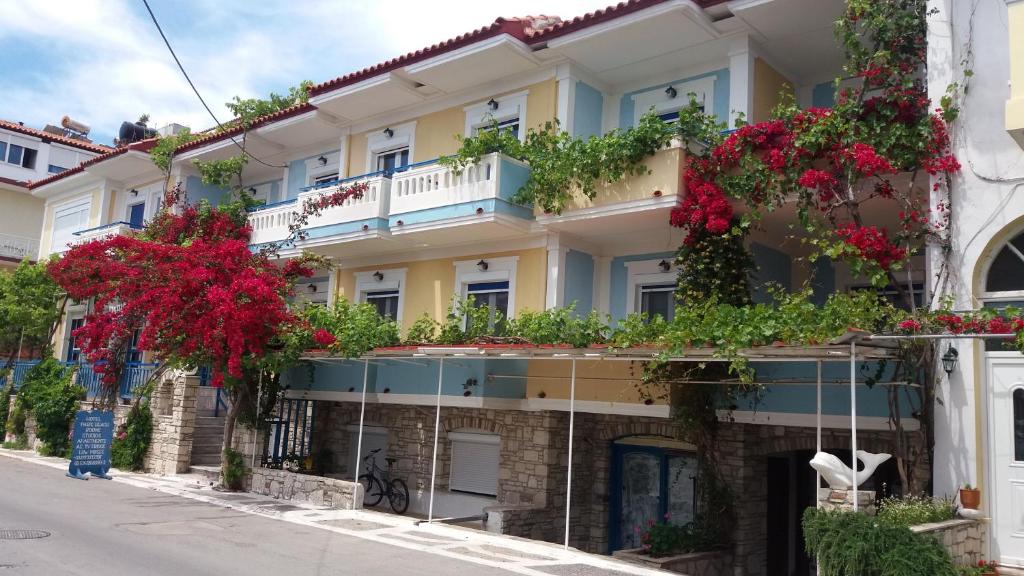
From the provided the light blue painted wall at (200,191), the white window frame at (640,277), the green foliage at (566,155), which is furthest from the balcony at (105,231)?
the white window frame at (640,277)

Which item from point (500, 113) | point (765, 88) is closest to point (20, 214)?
point (500, 113)

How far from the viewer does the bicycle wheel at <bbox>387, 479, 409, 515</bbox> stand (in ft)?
58.1

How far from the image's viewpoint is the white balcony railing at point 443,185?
15023mm

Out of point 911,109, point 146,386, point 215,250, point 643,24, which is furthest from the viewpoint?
point 146,386

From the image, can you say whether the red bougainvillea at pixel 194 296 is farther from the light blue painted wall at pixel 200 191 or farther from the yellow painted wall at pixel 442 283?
the light blue painted wall at pixel 200 191

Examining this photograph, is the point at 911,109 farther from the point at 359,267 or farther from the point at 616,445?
the point at 359,267

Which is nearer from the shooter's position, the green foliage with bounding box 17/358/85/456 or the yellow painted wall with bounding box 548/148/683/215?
the yellow painted wall with bounding box 548/148/683/215

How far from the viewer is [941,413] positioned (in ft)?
32.2

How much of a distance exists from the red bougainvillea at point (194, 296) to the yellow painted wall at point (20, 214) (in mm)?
18667

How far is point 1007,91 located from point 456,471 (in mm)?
12078

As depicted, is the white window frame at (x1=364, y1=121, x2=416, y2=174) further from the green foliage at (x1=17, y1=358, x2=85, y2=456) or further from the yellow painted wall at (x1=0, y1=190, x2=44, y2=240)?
the yellow painted wall at (x1=0, y1=190, x2=44, y2=240)

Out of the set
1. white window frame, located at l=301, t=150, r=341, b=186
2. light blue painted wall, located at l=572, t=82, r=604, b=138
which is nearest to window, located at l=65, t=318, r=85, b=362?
white window frame, located at l=301, t=150, r=341, b=186

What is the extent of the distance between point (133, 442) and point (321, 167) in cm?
849

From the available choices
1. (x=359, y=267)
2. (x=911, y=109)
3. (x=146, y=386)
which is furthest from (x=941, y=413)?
(x=146, y=386)
